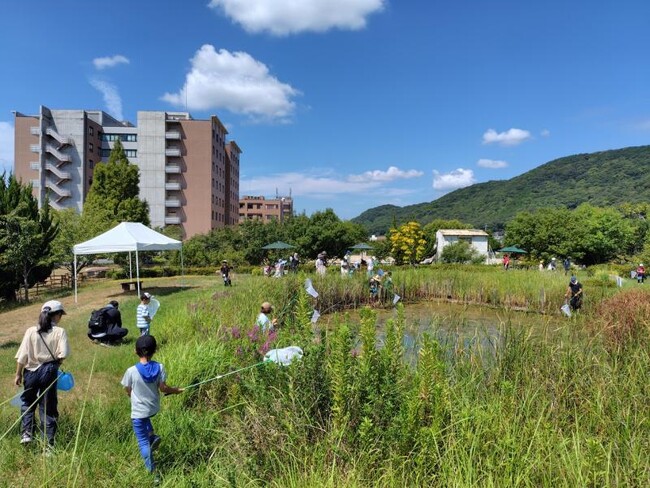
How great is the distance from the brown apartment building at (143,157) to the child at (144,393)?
54976 mm

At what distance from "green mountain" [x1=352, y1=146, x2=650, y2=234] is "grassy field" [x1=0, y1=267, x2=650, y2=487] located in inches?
3467

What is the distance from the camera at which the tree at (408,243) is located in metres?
34.1

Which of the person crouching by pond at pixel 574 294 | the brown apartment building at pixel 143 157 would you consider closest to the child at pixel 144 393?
the person crouching by pond at pixel 574 294

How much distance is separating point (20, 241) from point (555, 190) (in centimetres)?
11892

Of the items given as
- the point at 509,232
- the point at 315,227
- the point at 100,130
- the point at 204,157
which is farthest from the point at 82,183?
the point at 509,232

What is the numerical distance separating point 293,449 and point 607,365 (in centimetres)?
305

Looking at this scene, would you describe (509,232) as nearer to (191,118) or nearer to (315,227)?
(315,227)

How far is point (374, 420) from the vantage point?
302 centimetres

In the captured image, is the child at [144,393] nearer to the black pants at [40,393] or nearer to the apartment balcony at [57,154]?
the black pants at [40,393]

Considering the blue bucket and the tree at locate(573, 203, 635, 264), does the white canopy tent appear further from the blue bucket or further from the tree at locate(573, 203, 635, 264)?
the tree at locate(573, 203, 635, 264)

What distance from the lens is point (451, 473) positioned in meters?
2.38

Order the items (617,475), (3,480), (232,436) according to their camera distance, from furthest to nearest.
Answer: (232,436)
(3,480)
(617,475)

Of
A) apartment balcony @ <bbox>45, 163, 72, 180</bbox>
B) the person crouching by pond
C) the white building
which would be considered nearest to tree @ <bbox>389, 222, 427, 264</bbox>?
the white building

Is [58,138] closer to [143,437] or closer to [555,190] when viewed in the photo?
Result: [143,437]
